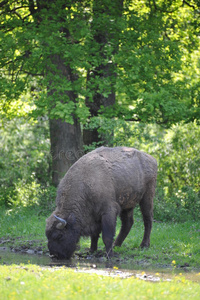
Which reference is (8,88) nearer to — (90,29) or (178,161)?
(90,29)

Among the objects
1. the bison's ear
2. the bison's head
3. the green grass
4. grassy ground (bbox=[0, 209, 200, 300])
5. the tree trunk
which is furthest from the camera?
the tree trunk

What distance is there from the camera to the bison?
36.7 feet

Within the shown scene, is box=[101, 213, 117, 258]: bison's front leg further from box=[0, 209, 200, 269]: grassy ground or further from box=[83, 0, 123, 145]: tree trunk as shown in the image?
box=[83, 0, 123, 145]: tree trunk

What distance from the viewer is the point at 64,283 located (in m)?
7.66

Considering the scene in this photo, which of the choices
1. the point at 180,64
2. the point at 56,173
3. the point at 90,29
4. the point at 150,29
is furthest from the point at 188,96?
the point at 56,173

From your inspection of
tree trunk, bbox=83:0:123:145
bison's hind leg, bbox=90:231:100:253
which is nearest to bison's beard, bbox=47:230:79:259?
bison's hind leg, bbox=90:231:100:253

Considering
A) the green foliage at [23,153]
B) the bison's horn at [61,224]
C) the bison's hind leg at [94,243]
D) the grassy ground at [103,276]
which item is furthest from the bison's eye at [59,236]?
the green foliage at [23,153]

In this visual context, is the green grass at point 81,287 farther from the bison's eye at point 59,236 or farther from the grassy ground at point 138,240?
the grassy ground at point 138,240

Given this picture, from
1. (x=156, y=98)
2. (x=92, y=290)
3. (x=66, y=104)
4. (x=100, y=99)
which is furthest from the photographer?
(x=100, y=99)

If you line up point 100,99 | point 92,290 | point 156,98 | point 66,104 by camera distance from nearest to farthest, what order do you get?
point 92,290 → point 66,104 → point 156,98 → point 100,99

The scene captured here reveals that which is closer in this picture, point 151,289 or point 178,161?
point 151,289

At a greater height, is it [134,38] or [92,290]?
[134,38]

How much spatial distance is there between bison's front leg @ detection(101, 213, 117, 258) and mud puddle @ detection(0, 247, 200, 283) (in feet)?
0.95

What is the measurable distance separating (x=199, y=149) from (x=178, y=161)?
40.6 inches
